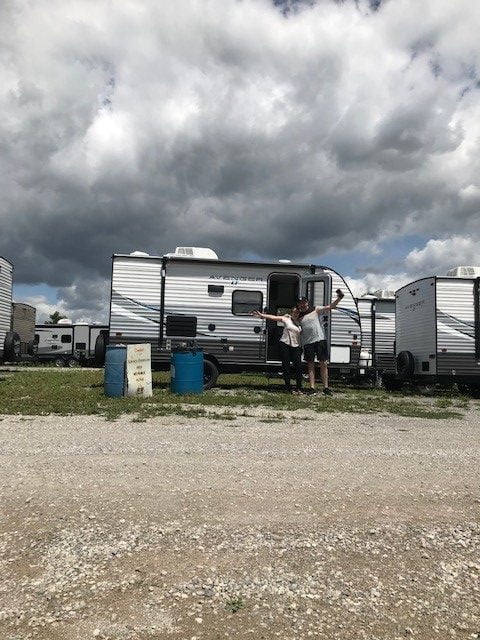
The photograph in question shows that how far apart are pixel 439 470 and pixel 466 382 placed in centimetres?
879

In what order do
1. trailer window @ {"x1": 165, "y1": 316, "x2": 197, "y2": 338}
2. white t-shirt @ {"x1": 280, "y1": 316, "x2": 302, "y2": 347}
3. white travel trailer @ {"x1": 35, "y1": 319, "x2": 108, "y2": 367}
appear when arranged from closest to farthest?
white t-shirt @ {"x1": 280, "y1": 316, "x2": 302, "y2": 347}, trailer window @ {"x1": 165, "y1": 316, "x2": 197, "y2": 338}, white travel trailer @ {"x1": 35, "y1": 319, "x2": 108, "y2": 367}

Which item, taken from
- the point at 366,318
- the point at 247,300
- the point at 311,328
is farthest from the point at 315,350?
the point at 366,318

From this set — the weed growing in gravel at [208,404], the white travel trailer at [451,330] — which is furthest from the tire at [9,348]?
the white travel trailer at [451,330]

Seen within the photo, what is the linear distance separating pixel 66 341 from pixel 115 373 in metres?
25.5

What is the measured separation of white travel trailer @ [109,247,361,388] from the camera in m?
12.7

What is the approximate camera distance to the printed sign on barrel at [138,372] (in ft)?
33.9

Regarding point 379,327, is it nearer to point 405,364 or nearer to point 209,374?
point 405,364

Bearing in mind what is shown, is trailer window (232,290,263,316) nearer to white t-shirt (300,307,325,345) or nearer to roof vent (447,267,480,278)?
white t-shirt (300,307,325,345)

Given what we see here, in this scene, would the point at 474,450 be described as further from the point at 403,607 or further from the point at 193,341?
the point at 193,341

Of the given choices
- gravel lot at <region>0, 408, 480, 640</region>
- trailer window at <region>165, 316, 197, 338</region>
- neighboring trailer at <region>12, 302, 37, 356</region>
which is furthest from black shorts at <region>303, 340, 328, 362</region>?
neighboring trailer at <region>12, 302, 37, 356</region>

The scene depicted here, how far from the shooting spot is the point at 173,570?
287 centimetres

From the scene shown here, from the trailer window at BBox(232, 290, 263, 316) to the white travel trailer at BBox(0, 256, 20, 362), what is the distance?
769cm

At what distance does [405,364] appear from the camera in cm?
1423

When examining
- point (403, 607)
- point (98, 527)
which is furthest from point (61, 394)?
point (403, 607)
